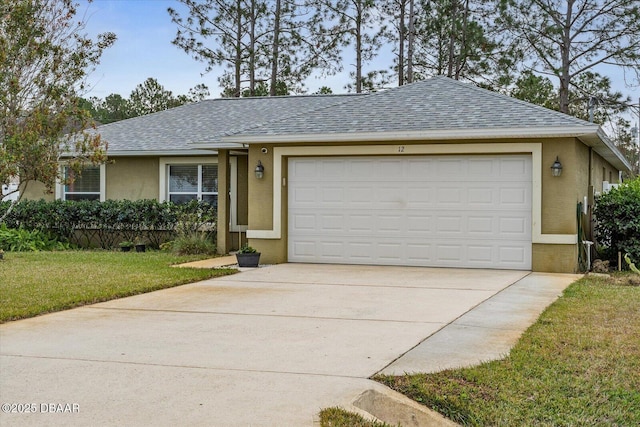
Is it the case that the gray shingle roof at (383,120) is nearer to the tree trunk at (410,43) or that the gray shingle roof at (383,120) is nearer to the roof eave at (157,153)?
the roof eave at (157,153)

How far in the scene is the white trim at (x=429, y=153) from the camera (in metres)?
A: 13.5

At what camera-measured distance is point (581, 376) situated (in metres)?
5.92

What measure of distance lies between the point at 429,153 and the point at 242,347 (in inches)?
324

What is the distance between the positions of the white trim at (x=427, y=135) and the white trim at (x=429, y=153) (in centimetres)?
28

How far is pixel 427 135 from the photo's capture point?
13.8 meters

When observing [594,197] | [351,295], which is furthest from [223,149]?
[594,197]

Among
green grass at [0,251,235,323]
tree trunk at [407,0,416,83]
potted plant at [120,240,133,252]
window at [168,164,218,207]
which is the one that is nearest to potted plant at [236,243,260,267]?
green grass at [0,251,235,323]

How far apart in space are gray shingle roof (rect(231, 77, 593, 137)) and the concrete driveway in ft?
11.5

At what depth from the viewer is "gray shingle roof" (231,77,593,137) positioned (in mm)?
13609

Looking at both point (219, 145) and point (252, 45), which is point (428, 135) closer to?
point (219, 145)

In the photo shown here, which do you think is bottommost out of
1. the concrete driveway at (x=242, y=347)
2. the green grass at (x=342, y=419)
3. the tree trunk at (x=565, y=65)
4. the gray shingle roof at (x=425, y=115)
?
the green grass at (x=342, y=419)

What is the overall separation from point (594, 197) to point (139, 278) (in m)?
10.4

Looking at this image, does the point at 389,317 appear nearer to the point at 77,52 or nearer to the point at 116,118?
the point at 77,52

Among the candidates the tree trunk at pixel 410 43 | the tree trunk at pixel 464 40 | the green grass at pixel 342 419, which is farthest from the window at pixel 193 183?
the green grass at pixel 342 419
